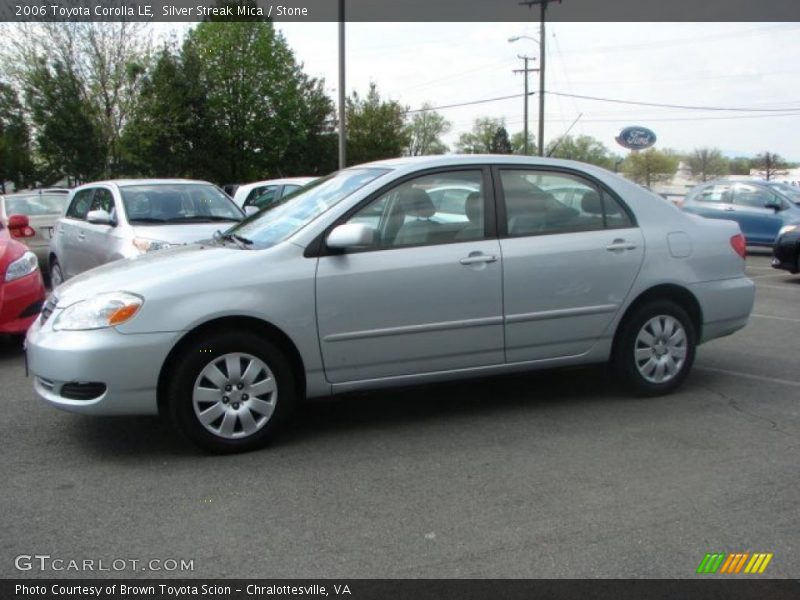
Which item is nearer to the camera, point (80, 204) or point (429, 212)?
point (429, 212)

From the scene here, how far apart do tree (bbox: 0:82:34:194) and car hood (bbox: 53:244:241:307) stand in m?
30.3

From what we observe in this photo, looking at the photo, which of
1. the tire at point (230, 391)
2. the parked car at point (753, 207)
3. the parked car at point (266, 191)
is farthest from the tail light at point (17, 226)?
the parked car at point (753, 207)

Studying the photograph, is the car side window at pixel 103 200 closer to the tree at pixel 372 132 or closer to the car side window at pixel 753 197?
the car side window at pixel 753 197

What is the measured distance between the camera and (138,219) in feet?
29.0

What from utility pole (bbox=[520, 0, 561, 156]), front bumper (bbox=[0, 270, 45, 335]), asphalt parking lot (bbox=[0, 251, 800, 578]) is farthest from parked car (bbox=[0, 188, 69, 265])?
utility pole (bbox=[520, 0, 561, 156])

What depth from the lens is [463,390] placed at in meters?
5.95

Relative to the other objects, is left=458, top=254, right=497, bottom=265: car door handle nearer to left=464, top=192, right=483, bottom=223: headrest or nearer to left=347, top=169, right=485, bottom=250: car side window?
left=347, top=169, right=485, bottom=250: car side window

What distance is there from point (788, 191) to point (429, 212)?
1400 centimetres

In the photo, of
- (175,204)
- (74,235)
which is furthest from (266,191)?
(175,204)

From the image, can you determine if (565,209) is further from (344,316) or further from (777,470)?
(777,470)

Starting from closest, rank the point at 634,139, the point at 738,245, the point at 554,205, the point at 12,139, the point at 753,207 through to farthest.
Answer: the point at 554,205 → the point at 738,245 → the point at 753,207 → the point at 634,139 → the point at 12,139

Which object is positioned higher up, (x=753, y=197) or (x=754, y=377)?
(x=753, y=197)

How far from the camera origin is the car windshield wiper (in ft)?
16.5

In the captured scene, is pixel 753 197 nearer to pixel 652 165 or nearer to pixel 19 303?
pixel 19 303
